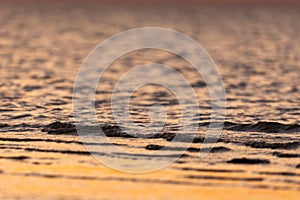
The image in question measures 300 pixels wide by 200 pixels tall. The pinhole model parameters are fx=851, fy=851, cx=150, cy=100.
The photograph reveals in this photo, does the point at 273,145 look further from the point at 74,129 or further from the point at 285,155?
the point at 74,129

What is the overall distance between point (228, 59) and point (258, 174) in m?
38.4

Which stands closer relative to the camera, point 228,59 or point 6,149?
point 6,149

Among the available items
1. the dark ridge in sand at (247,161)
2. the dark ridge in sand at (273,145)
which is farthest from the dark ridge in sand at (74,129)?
the dark ridge in sand at (247,161)

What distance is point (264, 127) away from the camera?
23.3 meters

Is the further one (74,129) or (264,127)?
(264,127)

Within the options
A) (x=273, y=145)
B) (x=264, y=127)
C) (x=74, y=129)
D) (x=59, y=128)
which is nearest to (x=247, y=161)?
(x=273, y=145)

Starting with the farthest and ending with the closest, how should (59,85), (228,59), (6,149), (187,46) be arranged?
(187,46) < (228,59) < (59,85) < (6,149)

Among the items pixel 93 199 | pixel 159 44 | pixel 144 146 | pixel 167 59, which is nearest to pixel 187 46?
pixel 159 44

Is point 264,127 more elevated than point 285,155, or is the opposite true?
point 264,127

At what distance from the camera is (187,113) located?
1025 inches

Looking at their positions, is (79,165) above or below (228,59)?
below

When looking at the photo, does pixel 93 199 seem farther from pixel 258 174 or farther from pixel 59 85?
pixel 59 85

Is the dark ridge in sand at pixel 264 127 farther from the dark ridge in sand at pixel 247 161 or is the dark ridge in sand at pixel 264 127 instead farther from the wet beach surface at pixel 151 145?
the dark ridge in sand at pixel 247 161

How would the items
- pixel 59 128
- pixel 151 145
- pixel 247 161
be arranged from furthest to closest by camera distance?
pixel 59 128 → pixel 151 145 → pixel 247 161
